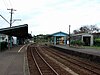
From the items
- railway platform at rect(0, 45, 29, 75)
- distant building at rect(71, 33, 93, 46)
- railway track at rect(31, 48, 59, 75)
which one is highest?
distant building at rect(71, 33, 93, 46)

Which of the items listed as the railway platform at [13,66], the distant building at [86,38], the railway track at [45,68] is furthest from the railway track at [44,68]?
the distant building at [86,38]

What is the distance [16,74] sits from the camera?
1358 cm

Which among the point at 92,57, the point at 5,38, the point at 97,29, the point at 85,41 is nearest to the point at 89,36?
the point at 85,41

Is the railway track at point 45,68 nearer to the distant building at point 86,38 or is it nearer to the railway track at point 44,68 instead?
the railway track at point 44,68

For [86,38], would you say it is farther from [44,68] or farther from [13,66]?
[13,66]

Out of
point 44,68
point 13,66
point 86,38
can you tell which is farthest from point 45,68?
point 86,38

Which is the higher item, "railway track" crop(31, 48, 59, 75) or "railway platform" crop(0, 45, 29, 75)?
"railway platform" crop(0, 45, 29, 75)

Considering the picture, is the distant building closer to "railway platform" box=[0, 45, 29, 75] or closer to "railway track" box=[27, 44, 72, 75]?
"railway platform" box=[0, 45, 29, 75]

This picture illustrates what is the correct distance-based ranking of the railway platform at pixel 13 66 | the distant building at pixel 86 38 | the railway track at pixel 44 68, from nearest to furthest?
the railway platform at pixel 13 66 < the railway track at pixel 44 68 < the distant building at pixel 86 38

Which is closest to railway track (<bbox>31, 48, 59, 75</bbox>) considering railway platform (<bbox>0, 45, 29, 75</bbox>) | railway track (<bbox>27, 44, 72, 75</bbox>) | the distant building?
railway track (<bbox>27, 44, 72, 75</bbox>)

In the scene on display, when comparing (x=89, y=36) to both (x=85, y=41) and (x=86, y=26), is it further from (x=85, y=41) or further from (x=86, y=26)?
(x=86, y=26)

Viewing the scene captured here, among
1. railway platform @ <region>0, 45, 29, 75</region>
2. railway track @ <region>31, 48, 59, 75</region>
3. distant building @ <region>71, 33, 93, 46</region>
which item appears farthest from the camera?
distant building @ <region>71, 33, 93, 46</region>

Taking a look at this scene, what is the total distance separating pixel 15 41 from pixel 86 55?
5382cm

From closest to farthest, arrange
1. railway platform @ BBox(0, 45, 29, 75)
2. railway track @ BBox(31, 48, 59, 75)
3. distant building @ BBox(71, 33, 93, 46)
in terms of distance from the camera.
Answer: railway platform @ BBox(0, 45, 29, 75), railway track @ BBox(31, 48, 59, 75), distant building @ BBox(71, 33, 93, 46)
